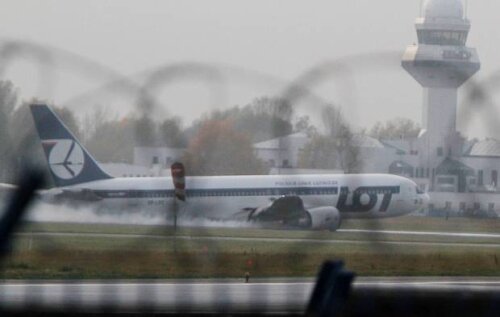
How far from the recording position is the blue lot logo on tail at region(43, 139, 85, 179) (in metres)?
35.4

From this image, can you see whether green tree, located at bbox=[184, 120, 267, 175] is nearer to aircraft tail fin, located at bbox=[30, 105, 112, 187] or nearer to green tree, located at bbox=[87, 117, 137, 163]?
green tree, located at bbox=[87, 117, 137, 163]

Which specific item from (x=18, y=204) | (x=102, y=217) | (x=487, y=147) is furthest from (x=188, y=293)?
(x=102, y=217)

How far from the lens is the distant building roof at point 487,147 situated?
21.8 m

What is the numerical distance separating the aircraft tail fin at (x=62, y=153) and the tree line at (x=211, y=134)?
0.39 metres

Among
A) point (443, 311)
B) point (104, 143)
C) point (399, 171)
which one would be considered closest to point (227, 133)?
point (104, 143)

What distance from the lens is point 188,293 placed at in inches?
584

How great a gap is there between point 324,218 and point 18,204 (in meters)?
33.9

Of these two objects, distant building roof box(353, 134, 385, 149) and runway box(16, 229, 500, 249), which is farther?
runway box(16, 229, 500, 249)

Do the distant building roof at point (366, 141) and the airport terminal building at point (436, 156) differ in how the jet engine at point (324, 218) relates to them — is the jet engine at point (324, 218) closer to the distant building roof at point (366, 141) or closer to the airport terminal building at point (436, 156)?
the airport terminal building at point (436, 156)

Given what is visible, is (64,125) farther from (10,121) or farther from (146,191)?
(146,191)

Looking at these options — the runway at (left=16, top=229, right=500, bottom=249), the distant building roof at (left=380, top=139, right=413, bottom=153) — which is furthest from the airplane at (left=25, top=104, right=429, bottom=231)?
the distant building roof at (left=380, top=139, right=413, bottom=153)

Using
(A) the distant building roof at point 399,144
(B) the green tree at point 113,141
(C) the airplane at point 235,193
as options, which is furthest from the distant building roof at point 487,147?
(C) the airplane at point 235,193

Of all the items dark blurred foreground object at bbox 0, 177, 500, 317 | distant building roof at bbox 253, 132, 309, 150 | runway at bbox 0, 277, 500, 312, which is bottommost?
runway at bbox 0, 277, 500, 312

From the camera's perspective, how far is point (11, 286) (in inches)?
739
